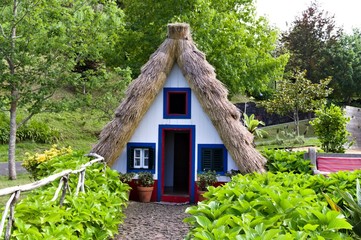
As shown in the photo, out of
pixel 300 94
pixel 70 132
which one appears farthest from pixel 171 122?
pixel 300 94

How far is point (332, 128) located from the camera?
12.6 meters

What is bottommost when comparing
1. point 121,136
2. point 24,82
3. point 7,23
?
point 121,136

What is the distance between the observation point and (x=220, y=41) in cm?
2027

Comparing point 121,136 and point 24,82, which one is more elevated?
point 24,82

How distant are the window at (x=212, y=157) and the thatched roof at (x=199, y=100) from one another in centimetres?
42

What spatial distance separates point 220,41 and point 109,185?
1308 cm

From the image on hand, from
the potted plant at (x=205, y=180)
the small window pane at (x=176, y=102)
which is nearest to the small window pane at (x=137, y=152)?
the small window pane at (x=176, y=102)

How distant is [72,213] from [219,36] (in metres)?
16.0

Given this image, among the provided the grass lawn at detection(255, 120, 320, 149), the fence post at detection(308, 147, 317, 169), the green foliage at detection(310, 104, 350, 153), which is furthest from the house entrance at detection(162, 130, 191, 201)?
the grass lawn at detection(255, 120, 320, 149)

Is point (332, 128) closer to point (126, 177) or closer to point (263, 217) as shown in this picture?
point (126, 177)

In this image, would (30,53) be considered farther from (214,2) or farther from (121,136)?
(214,2)

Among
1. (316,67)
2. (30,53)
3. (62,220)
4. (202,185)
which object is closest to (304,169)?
(202,185)

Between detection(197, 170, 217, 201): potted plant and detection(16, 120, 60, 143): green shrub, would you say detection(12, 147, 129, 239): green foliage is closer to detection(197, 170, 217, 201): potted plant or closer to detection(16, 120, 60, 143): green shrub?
detection(197, 170, 217, 201): potted plant

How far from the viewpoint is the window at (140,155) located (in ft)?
37.7
